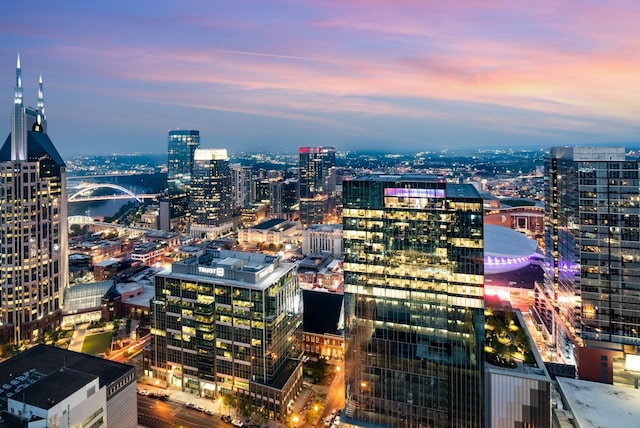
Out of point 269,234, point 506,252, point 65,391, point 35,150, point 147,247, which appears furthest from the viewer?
point 269,234

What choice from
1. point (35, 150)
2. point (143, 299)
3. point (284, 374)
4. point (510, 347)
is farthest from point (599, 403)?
point (35, 150)

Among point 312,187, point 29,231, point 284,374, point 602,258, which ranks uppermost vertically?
point 312,187

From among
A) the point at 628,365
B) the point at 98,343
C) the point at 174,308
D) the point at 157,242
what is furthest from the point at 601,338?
the point at 157,242

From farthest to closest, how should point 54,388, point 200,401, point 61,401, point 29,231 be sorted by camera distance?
1. point 29,231
2. point 200,401
3. point 54,388
4. point 61,401

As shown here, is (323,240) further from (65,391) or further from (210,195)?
(65,391)

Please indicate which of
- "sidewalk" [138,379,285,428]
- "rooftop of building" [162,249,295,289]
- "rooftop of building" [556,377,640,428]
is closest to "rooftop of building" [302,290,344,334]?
"rooftop of building" [162,249,295,289]

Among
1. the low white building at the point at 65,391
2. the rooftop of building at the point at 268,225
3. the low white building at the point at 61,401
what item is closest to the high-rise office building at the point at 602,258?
the low white building at the point at 65,391

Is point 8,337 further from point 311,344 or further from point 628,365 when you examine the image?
point 628,365
